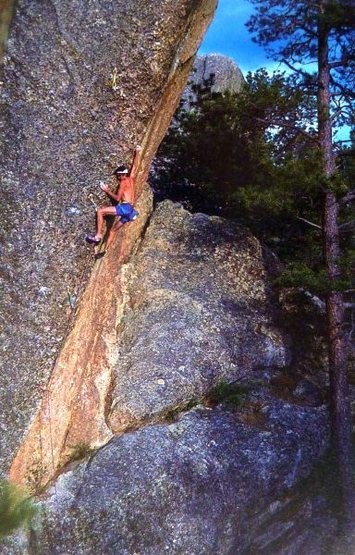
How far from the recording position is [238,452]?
34.3 feet

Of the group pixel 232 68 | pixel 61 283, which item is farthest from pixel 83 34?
pixel 232 68

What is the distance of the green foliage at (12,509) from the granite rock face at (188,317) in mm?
2100

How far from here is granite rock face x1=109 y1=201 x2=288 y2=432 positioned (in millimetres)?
11148

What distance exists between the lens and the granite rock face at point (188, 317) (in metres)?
11.1

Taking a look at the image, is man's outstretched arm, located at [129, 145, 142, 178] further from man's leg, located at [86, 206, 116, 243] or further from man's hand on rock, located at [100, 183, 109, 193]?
man's leg, located at [86, 206, 116, 243]

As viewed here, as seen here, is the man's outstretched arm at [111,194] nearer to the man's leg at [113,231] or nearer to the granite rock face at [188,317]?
the man's leg at [113,231]

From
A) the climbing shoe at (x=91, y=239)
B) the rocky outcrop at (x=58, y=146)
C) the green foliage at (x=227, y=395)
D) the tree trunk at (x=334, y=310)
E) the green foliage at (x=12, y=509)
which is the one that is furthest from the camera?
the tree trunk at (x=334, y=310)

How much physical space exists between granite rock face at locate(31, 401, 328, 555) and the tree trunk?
976 mm

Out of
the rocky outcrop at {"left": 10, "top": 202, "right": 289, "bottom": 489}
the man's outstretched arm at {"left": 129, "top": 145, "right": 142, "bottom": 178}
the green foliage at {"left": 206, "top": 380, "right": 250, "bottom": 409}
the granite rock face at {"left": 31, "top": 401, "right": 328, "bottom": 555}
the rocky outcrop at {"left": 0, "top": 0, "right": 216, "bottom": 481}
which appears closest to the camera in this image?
the granite rock face at {"left": 31, "top": 401, "right": 328, "bottom": 555}

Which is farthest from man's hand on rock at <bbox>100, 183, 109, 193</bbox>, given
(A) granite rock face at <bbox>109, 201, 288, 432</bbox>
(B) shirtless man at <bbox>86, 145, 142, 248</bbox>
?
(A) granite rock face at <bbox>109, 201, 288, 432</bbox>

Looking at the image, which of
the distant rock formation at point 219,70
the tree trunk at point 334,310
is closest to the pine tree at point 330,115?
the tree trunk at point 334,310

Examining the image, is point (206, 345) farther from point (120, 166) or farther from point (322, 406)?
point (120, 166)

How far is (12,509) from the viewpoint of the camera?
881 cm

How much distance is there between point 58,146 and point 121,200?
1.34m
